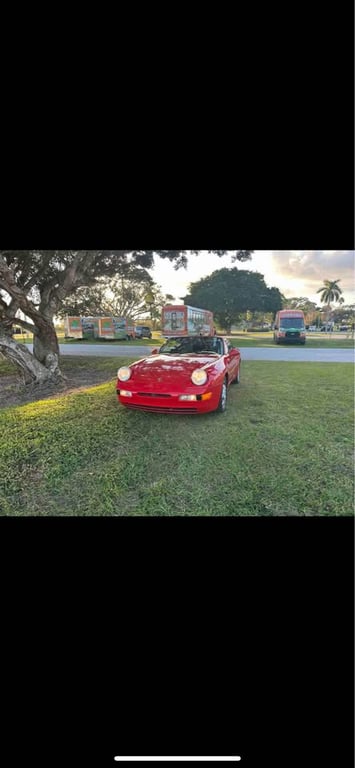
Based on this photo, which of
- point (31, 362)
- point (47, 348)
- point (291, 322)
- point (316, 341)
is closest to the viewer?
point (31, 362)

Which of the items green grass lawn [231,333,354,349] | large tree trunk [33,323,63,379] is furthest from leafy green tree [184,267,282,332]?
large tree trunk [33,323,63,379]

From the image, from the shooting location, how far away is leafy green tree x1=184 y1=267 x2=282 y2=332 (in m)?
5.17

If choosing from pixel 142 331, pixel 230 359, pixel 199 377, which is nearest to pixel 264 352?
pixel 142 331

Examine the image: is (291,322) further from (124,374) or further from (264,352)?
(124,374)

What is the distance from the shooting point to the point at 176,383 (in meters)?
2.85

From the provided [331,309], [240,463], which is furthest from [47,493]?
[331,309]

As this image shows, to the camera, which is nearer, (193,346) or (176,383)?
(176,383)

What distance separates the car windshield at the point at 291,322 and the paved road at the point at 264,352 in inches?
26.4

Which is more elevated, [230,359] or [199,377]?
[230,359]

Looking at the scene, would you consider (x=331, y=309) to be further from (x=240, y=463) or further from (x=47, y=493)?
(x=47, y=493)

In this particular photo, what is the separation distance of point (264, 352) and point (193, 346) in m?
3.91

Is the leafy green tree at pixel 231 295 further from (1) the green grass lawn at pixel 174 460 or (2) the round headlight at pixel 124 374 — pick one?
(1) the green grass lawn at pixel 174 460

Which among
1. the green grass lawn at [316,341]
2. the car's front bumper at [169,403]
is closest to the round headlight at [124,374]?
the car's front bumper at [169,403]
